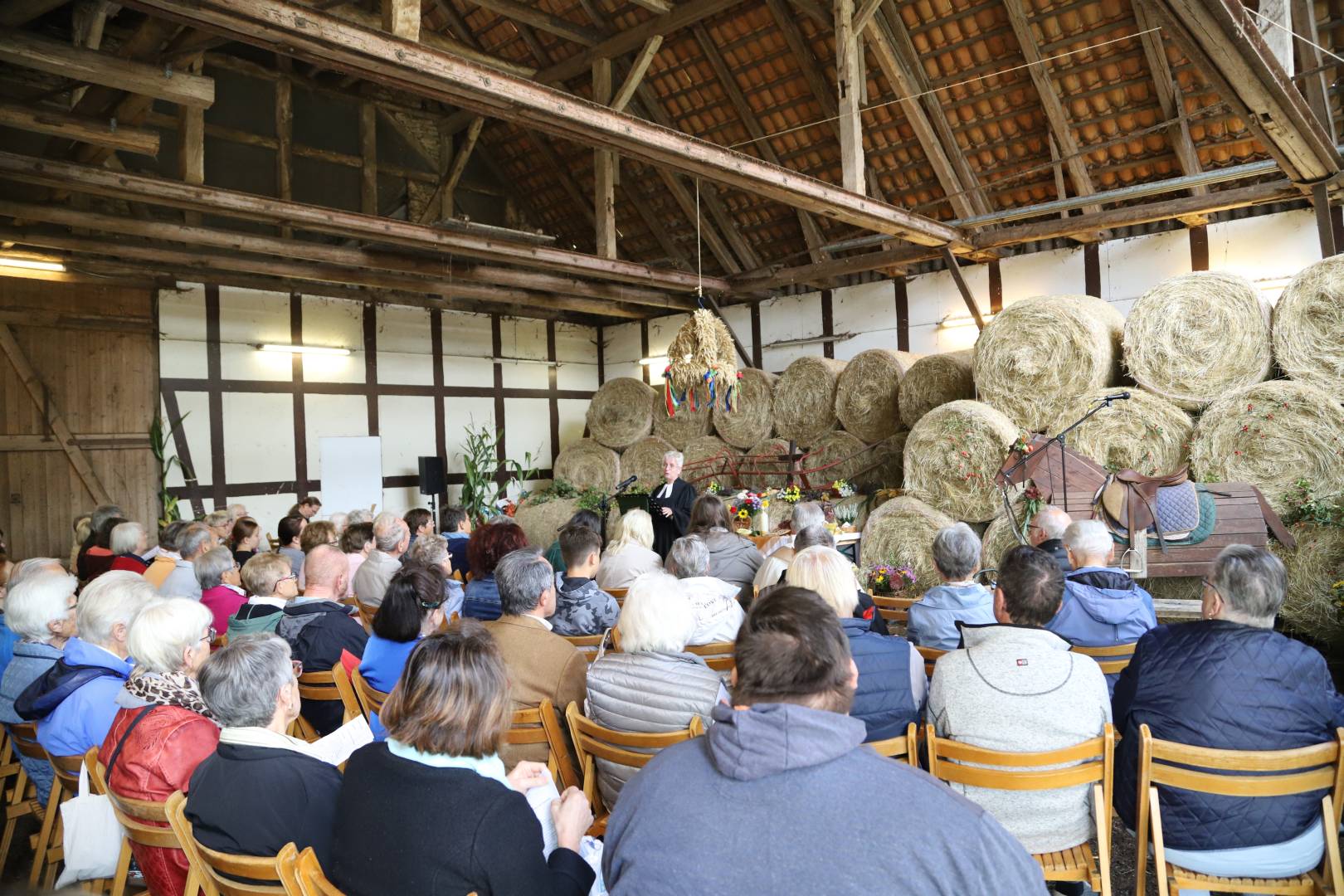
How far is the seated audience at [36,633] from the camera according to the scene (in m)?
3.01

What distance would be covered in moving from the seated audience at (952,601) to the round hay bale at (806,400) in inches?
236

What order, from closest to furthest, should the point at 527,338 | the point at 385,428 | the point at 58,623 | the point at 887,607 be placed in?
the point at 58,623 → the point at 887,607 → the point at 385,428 → the point at 527,338

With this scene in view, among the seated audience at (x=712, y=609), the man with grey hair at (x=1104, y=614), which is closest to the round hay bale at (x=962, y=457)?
the man with grey hair at (x=1104, y=614)

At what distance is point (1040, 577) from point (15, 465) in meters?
9.70

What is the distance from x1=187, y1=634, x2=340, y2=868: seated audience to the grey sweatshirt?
901 millimetres

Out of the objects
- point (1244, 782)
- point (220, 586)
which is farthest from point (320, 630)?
point (1244, 782)

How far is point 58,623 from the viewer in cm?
311

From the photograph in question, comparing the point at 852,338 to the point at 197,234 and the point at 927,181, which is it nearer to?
the point at 927,181

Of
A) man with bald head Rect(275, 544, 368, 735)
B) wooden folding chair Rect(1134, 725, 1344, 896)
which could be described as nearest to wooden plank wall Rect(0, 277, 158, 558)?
man with bald head Rect(275, 544, 368, 735)

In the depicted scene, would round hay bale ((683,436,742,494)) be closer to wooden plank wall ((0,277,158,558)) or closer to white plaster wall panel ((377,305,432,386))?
white plaster wall panel ((377,305,432,386))

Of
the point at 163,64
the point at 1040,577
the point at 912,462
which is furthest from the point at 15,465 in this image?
the point at 1040,577

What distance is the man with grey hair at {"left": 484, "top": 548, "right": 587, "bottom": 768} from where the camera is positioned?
2.54m

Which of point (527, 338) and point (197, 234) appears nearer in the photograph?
point (197, 234)

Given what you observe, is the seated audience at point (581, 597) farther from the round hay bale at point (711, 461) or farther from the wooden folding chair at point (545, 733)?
the round hay bale at point (711, 461)
